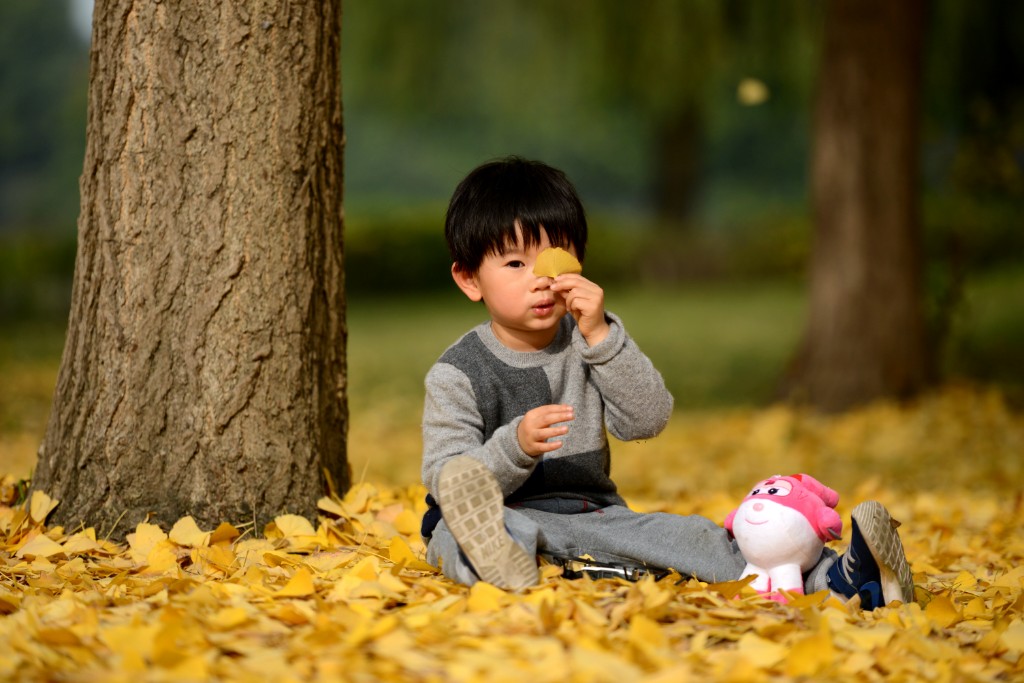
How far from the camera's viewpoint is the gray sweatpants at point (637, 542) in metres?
2.30

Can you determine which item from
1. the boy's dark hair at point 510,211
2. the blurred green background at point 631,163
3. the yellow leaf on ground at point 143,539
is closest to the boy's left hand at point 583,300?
the boy's dark hair at point 510,211

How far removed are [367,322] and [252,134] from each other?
10023 millimetres

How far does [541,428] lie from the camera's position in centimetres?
214

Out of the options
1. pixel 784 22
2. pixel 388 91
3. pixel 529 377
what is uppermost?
pixel 388 91

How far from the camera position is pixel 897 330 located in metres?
6.33

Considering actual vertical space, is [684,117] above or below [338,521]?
above

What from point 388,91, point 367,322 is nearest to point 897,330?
point 367,322

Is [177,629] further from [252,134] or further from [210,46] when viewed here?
[210,46]

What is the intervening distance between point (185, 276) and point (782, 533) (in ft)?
5.13

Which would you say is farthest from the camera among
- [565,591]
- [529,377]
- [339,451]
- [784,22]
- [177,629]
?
[784,22]

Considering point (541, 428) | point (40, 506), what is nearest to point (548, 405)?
point (541, 428)

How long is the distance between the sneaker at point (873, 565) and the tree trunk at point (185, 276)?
54.7 inches

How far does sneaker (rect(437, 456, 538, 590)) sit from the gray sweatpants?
0.18 meters

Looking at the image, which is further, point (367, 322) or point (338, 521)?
point (367, 322)
